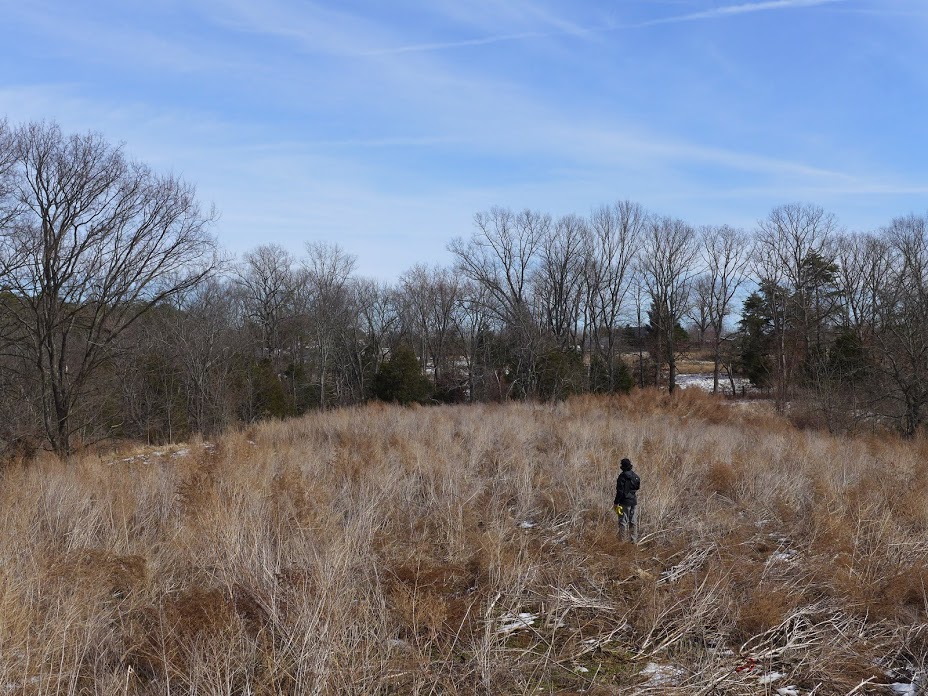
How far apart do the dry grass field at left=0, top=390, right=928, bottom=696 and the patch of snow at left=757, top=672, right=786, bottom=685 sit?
1cm

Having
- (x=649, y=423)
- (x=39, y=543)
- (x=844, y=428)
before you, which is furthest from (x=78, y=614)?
(x=844, y=428)

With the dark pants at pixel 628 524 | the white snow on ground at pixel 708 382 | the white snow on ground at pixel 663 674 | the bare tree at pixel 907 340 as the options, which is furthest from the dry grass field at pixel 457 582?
the white snow on ground at pixel 708 382

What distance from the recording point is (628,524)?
542 centimetres

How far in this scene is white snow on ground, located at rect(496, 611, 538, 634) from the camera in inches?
146

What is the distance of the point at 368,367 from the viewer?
124 ft

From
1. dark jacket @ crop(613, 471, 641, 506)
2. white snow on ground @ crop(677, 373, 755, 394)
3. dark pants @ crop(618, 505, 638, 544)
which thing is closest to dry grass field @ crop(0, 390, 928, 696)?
dark pants @ crop(618, 505, 638, 544)

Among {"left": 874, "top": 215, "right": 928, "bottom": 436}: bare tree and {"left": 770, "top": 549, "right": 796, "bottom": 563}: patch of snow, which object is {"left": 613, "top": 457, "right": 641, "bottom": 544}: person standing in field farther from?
{"left": 874, "top": 215, "right": 928, "bottom": 436}: bare tree

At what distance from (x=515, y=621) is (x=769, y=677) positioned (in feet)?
4.78

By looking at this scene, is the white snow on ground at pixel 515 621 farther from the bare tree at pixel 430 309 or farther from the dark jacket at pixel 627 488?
the bare tree at pixel 430 309

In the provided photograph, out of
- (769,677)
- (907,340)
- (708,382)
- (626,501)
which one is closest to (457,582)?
(626,501)

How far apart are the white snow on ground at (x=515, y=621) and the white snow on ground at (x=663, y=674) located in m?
0.75

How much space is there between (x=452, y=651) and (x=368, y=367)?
34953 millimetres

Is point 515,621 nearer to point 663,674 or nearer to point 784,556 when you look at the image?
point 663,674

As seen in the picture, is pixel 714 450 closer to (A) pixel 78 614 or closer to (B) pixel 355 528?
(B) pixel 355 528
